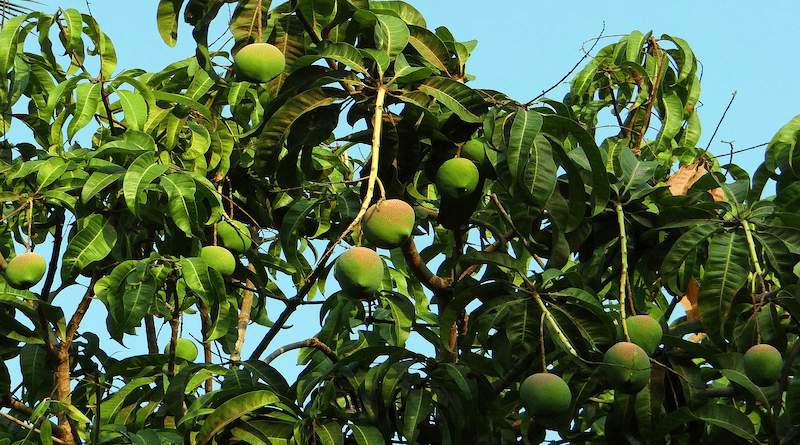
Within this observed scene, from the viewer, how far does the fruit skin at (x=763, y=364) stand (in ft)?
6.48

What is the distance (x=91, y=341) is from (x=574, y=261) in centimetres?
171

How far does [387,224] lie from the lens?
1.57 m

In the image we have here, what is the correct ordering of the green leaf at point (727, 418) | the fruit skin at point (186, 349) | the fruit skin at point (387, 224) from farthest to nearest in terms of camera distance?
the fruit skin at point (186, 349), the green leaf at point (727, 418), the fruit skin at point (387, 224)

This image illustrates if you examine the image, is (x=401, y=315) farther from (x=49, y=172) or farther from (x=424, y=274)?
(x=49, y=172)

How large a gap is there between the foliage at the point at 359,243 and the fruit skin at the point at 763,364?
11 cm

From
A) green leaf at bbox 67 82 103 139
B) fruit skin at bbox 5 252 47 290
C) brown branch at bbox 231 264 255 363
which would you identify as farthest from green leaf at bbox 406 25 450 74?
brown branch at bbox 231 264 255 363

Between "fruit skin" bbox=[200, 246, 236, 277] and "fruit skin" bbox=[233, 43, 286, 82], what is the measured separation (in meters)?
0.77

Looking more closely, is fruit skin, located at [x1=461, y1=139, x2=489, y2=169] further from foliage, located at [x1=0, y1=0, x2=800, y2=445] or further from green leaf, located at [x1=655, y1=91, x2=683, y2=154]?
green leaf, located at [x1=655, y1=91, x2=683, y2=154]

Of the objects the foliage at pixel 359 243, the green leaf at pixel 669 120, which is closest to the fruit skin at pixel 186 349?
the foliage at pixel 359 243

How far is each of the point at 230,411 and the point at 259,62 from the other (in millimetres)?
812

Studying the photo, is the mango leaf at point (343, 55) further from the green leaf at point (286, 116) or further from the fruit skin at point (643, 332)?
the fruit skin at point (643, 332)

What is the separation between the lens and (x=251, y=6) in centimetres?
199

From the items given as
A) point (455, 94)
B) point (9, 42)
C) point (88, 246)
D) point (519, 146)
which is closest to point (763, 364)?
point (519, 146)

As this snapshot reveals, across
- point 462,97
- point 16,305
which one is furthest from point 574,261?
point 16,305
